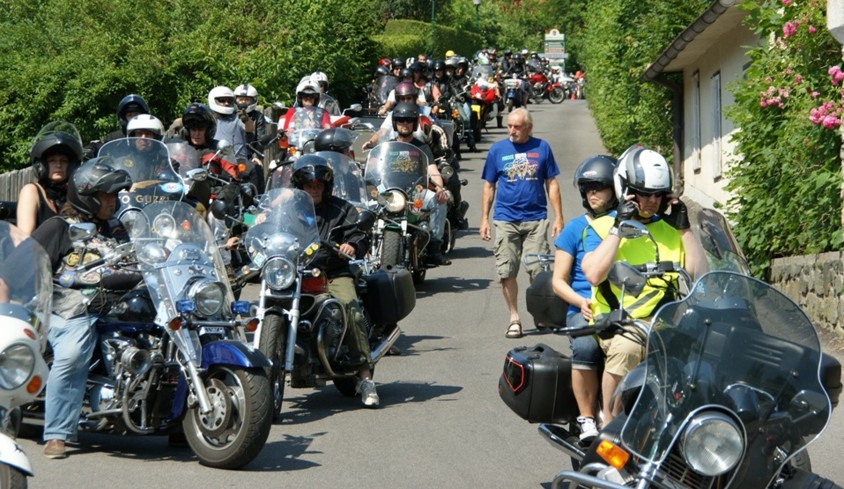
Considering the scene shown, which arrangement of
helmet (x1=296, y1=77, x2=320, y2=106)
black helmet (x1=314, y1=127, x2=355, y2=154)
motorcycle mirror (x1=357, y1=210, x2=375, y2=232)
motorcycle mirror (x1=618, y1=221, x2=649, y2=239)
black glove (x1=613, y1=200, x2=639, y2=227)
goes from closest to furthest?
motorcycle mirror (x1=618, y1=221, x2=649, y2=239) < black glove (x1=613, y1=200, x2=639, y2=227) < motorcycle mirror (x1=357, y1=210, x2=375, y2=232) < black helmet (x1=314, y1=127, x2=355, y2=154) < helmet (x1=296, y1=77, x2=320, y2=106)

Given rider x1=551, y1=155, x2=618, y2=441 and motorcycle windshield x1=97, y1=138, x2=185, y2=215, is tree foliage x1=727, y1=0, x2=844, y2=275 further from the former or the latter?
motorcycle windshield x1=97, y1=138, x2=185, y2=215

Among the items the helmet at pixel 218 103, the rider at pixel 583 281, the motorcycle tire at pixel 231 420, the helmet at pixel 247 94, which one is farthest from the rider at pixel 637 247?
the helmet at pixel 247 94

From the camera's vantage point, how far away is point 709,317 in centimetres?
536

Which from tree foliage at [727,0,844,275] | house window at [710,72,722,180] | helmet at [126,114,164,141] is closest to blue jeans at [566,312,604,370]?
tree foliage at [727,0,844,275]

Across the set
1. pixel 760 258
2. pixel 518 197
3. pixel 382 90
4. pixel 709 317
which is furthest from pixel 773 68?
pixel 382 90

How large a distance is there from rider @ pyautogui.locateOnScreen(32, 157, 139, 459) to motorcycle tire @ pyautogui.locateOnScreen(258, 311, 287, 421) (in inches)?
44.7

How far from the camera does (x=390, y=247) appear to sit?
45.3 feet

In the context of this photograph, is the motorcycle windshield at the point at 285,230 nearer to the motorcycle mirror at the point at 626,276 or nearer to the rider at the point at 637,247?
the rider at the point at 637,247

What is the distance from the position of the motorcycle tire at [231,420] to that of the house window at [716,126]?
14668 mm

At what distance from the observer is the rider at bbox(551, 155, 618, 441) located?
6.61 metres

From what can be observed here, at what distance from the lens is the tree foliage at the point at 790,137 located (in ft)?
40.8

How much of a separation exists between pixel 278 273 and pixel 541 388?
8.73 ft

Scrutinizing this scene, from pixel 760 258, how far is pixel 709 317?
878 centimetres

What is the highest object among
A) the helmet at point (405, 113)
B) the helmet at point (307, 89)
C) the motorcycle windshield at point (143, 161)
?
the helmet at point (307, 89)
